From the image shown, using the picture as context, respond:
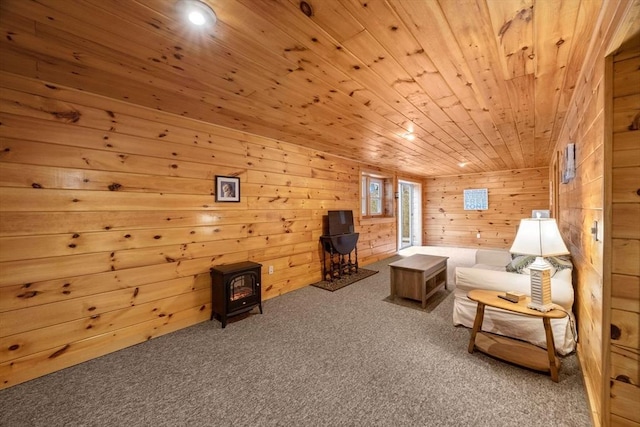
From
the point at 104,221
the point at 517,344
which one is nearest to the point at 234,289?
the point at 104,221

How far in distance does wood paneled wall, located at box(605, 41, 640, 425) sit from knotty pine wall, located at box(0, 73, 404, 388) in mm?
3079

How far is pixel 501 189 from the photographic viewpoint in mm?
6938

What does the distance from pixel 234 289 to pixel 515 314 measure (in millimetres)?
2735

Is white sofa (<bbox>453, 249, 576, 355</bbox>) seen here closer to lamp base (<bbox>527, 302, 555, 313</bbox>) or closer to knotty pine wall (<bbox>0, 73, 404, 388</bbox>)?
lamp base (<bbox>527, 302, 555, 313</bbox>)

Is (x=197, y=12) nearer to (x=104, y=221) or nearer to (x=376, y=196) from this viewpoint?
(x=104, y=221)

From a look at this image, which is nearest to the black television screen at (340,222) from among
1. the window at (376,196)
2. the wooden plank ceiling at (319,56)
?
the window at (376,196)

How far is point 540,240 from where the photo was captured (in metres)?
1.81

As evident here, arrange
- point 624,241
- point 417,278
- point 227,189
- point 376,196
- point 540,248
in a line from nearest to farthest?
point 624,241
point 540,248
point 227,189
point 417,278
point 376,196

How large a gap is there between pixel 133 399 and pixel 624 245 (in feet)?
9.40

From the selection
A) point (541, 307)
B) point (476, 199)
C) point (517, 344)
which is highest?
point (476, 199)

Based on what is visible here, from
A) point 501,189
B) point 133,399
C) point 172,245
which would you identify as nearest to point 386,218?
point 501,189

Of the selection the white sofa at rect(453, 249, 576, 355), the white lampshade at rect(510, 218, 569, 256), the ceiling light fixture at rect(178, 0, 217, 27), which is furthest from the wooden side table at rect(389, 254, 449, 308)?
the ceiling light fixture at rect(178, 0, 217, 27)

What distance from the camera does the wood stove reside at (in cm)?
270

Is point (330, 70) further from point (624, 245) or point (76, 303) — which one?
point (76, 303)
